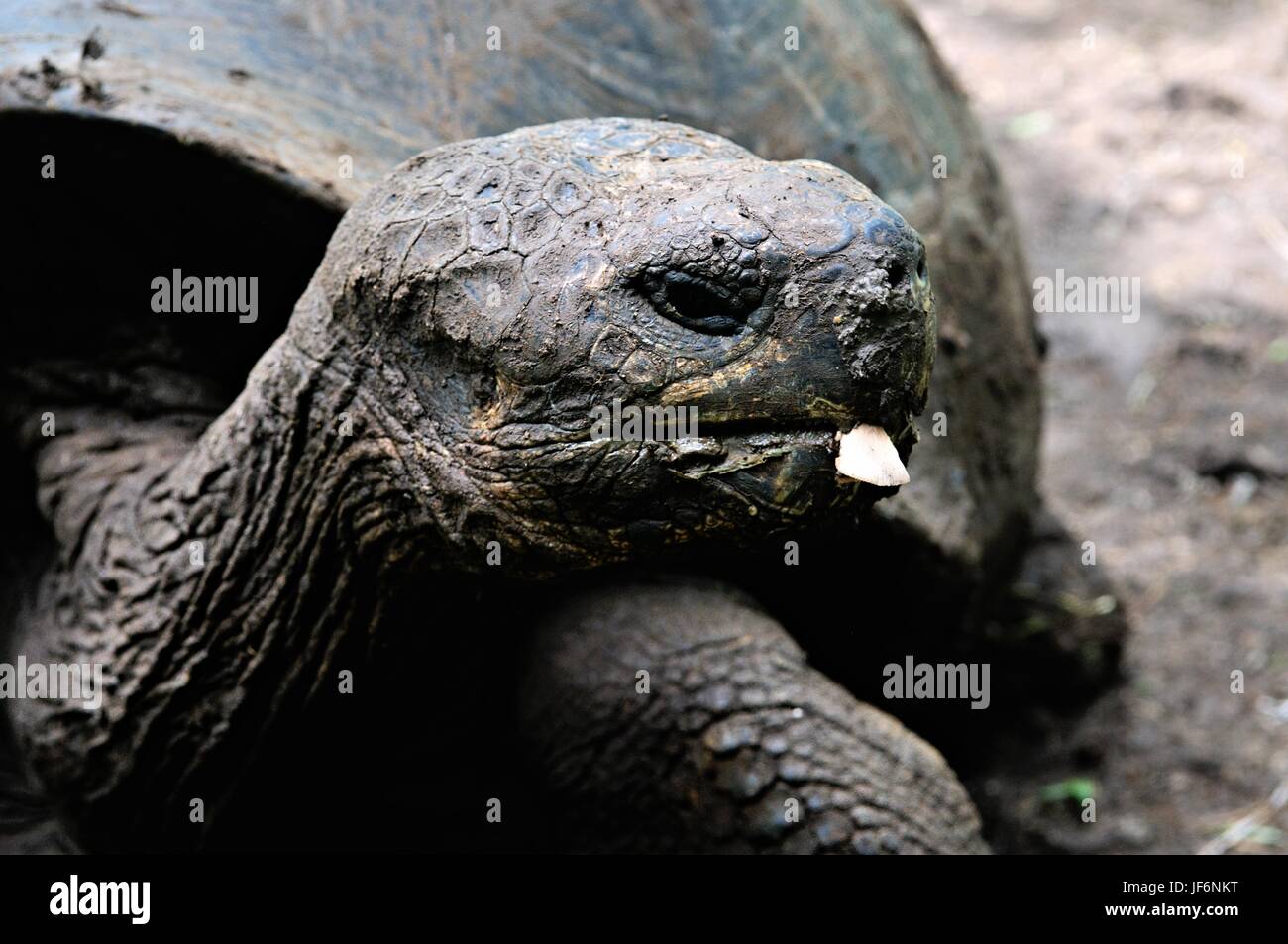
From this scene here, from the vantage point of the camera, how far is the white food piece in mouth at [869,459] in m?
1.96

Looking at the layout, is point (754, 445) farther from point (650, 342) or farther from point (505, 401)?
point (505, 401)

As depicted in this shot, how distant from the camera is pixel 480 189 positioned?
2.14 m

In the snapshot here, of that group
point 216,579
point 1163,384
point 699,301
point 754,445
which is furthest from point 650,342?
point 1163,384

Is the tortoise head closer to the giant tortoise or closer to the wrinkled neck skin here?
the giant tortoise

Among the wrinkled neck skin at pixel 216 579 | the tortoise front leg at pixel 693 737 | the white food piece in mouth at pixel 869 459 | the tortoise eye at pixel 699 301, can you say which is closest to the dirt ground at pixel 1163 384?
the tortoise front leg at pixel 693 737

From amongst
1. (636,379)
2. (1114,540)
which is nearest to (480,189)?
(636,379)

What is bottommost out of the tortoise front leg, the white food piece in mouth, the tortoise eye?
the tortoise front leg

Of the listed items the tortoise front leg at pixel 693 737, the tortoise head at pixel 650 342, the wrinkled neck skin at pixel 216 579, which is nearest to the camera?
the tortoise head at pixel 650 342

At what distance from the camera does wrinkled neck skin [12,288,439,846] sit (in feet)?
7.76

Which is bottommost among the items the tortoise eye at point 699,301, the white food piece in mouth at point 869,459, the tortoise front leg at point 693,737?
the tortoise front leg at point 693,737

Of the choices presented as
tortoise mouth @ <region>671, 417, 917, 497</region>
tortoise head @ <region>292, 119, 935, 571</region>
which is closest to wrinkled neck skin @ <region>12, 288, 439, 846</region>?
tortoise head @ <region>292, 119, 935, 571</region>

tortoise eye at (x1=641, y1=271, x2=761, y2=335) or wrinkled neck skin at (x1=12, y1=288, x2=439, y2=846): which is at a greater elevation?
tortoise eye at (x1=641, y1=271, x2=761, y2=335)

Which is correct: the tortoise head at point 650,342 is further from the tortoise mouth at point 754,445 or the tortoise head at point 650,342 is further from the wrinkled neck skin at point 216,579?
the wrinkled neck skin at point 216,579
